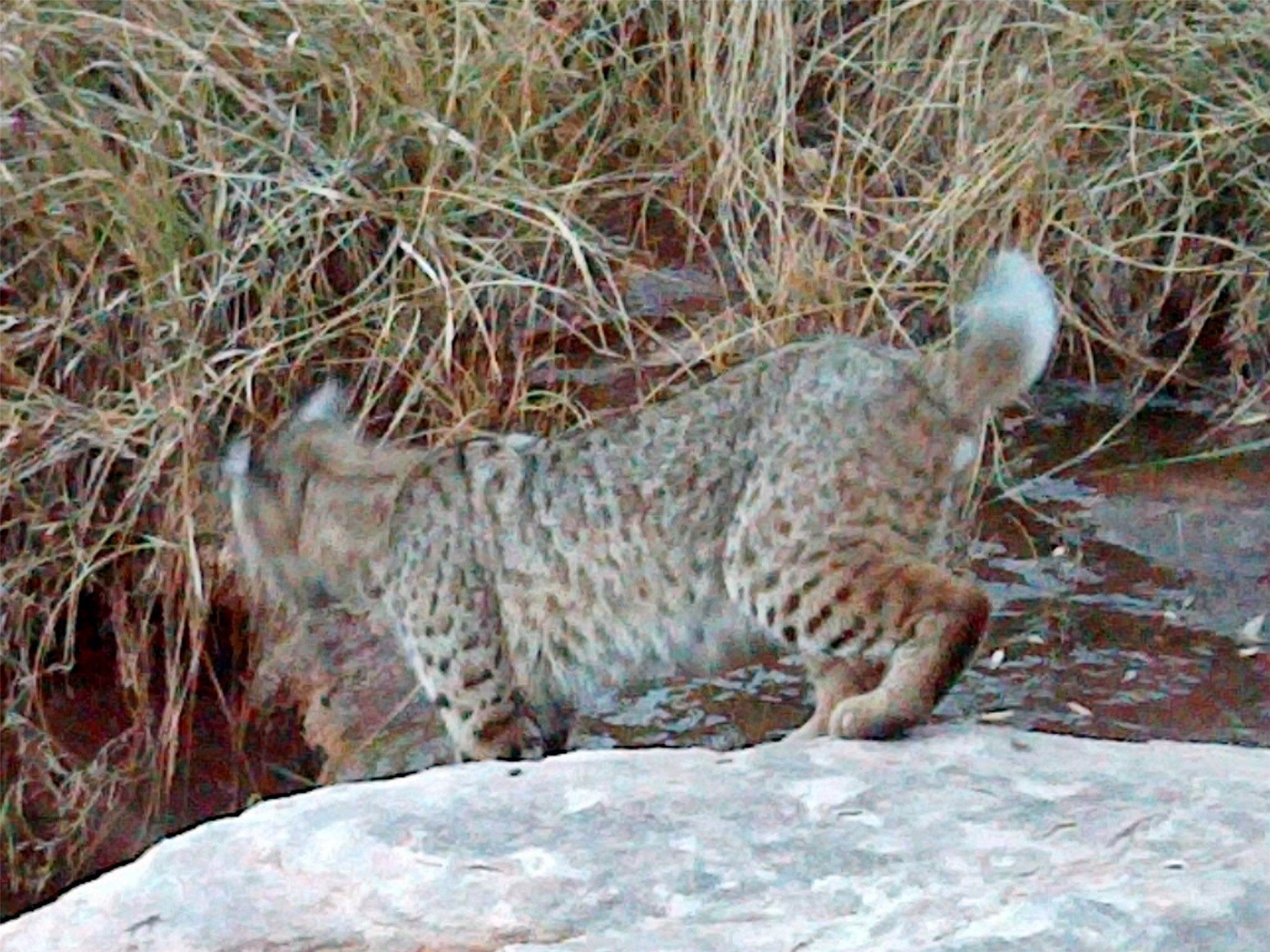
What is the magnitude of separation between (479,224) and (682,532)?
1414mm

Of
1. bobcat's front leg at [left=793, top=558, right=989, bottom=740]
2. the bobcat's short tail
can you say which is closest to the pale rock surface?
bobcat's front leg at [left=793, top=558, right=989, bottom=740]

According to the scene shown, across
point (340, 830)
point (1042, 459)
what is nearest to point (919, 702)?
point (340, 830)

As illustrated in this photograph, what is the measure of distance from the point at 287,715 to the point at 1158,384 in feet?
6.49

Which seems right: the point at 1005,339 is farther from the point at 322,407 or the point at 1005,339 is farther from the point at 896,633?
the point at 322,407

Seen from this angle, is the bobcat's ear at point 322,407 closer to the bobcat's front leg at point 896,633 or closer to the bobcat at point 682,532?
the bobcat at point 682,532

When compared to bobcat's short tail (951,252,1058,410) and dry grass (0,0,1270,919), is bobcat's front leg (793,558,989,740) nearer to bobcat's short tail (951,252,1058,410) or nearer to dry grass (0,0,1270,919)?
→ bobcat's short tail (951,252,1058,410)

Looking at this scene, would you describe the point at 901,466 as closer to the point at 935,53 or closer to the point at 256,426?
the point at 256,426

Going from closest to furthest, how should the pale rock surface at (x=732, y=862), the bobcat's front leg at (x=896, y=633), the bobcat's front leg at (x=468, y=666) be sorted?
1. the pale rock surface at (x=732, y=862)
2. the bobcat's front leg at (x=896, y=633)
3. the bobcat's front leg at (x=468, y=666)

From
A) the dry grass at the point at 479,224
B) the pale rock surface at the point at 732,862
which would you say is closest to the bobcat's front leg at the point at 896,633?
the pale rock surface at the point at 732,862

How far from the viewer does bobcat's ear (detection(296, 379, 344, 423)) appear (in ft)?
14.3

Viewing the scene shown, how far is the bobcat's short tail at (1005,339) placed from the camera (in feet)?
12.0

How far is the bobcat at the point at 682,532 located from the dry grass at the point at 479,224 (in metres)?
0.52

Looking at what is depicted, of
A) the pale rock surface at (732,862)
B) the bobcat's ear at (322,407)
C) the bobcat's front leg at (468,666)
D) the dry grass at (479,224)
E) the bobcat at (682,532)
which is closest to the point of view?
the pale rock surface at (732,862)

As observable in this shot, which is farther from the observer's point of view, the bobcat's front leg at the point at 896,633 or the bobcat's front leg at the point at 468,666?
the bobcat's front leg at the point at 468,666
